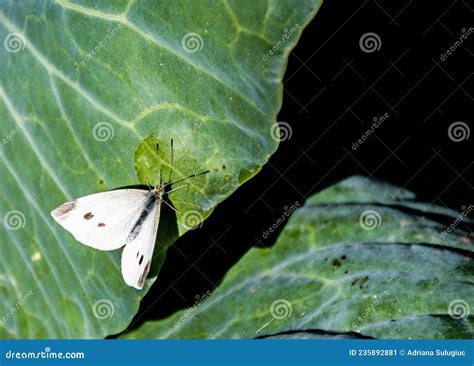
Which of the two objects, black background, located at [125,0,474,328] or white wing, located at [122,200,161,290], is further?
black background, located at [125,0,474,328]

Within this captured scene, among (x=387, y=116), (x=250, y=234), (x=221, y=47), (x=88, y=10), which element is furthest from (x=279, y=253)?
(x=88, y=10)

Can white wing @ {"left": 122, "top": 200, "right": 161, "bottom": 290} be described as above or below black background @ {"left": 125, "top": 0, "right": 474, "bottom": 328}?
below

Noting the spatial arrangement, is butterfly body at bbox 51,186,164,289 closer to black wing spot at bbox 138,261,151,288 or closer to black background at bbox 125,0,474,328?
black wing spot at bbox 138,261,151,288

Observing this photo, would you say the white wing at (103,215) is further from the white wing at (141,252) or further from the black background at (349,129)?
the black background at (349,129)

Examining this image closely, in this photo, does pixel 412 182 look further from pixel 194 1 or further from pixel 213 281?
pixel 194 1

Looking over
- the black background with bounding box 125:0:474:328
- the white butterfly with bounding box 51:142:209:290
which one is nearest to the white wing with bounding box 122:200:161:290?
the white butterfly with bounding box 51:142:209:290

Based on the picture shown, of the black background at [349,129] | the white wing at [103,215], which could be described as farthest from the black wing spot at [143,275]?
the black background at [349,129]

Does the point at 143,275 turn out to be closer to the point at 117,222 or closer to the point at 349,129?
the point at 117,222
